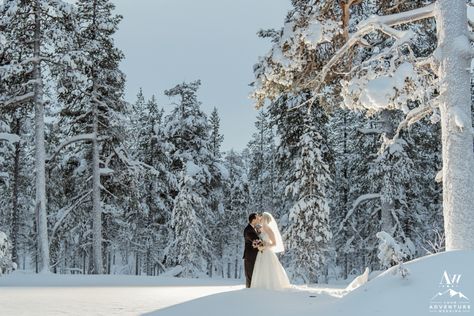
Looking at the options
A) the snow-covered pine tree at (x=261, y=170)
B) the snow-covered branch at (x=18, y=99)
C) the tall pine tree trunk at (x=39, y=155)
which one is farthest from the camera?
the snow-covered pine tree at (x=261, y=170)

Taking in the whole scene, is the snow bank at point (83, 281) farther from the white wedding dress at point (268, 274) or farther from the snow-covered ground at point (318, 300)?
the white wedding dress at point (268, 274)

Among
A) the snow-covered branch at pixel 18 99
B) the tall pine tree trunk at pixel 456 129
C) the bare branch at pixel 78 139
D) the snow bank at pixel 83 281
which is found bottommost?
the snow bank at pixel 83 281

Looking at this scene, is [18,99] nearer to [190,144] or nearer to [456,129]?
[190,144]

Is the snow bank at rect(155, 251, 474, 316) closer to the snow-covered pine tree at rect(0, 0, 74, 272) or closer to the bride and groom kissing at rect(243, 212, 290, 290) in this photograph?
the bride and groom kissing at rect(243, 212, 290, 290)

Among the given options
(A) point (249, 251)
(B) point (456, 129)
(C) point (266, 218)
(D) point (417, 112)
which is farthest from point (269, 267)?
(B) point (456, 129)

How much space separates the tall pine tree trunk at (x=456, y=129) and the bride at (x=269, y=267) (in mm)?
4573

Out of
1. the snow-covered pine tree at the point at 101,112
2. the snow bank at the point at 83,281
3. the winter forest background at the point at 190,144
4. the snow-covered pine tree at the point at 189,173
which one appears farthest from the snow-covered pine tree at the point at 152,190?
the snow bank at the point at 83,281

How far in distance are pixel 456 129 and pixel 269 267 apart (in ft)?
18.7

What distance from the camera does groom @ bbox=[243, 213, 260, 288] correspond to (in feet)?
42.0

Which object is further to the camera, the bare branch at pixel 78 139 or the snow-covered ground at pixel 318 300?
the bare branch at pixel 78 139

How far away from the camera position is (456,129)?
30.0 ft

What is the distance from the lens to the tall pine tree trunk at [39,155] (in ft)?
68.2

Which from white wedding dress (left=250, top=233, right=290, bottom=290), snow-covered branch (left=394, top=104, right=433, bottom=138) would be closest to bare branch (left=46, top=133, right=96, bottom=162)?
white wedding dress (left=250, top=233, right=290, bottom=290)

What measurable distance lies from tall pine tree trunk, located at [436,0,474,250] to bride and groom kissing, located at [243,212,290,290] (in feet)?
15.1
